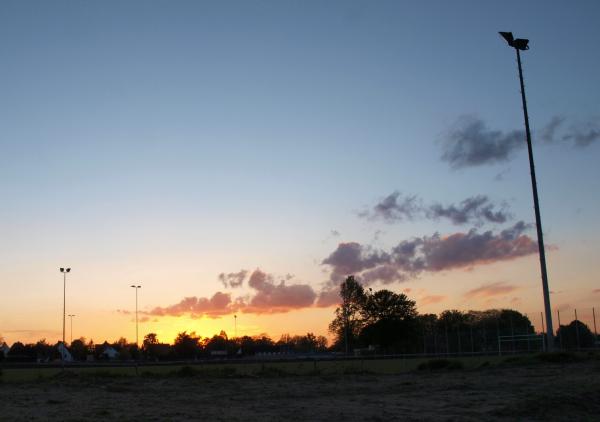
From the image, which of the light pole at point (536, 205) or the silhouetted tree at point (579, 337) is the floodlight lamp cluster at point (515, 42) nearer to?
the light pole at point (536, 205)

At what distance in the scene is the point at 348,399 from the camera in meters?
23.0

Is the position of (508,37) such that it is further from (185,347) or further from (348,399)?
(185,347)

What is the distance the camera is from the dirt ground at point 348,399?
17.2 meters

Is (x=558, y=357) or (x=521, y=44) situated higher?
(x=521, y=44)

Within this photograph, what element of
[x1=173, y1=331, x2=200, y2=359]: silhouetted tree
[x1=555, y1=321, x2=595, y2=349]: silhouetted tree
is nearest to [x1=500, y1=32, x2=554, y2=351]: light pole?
[x1=555, y1=321, x2=595, y2=349]: silhouetted tree

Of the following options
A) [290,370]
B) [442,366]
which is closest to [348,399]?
[442,366]

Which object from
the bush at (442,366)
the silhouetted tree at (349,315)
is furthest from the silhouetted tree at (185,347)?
the bush at (442,366)

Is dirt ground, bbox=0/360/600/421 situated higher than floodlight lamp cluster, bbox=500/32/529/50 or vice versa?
floodlight lamp cluster, bbox=500/32/529/50

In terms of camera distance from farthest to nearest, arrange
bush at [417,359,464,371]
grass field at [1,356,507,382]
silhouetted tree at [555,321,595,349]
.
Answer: silhouetted tree at [555,321,595,349], grass field at [1,356,507,382], bush at [417,359,464,371]

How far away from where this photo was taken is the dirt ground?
1722 cm

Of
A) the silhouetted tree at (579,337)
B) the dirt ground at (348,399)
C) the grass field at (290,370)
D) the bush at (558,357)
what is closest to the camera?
the dirt ground at (348,399)

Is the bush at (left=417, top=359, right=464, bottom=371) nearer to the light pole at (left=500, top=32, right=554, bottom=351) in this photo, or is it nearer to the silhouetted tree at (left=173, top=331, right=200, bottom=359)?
the light pole at (left=500, top=32, right=554, bottom=351)

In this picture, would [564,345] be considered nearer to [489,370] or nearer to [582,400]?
[489,370]

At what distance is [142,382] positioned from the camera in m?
38.0
